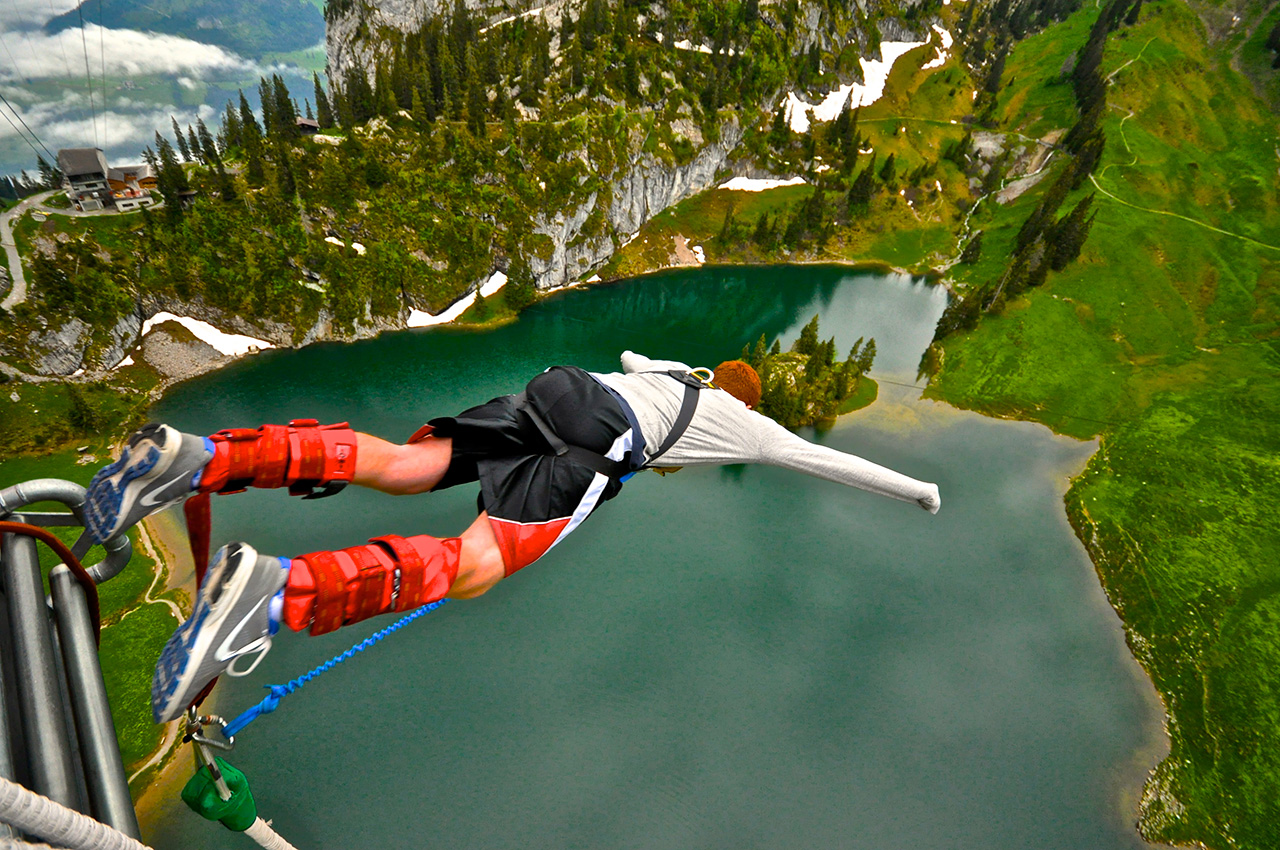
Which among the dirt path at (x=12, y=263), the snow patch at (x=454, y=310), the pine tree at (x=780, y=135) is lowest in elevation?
the snow patch at (x=454, y=310)

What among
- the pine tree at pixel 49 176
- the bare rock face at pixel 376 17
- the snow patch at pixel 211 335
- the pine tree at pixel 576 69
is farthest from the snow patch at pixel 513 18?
the snow patch at pixel 211 335

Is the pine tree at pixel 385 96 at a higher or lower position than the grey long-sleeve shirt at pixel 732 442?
higher

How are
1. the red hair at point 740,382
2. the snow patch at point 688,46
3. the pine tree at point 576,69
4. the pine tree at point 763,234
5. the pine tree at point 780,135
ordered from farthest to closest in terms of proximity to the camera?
the pine tree at point 780,135 < the snow patch at point 688,46 < the pine tree at point 763,234 < the pine tree at point 576,69 < the red hair at point 740,382

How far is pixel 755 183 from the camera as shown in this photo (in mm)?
73000

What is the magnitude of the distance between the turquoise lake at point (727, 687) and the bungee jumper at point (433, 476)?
59.1ft

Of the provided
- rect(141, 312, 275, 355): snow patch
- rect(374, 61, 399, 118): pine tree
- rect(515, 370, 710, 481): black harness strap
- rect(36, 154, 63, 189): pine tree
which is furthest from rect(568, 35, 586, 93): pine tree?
rect(515, 370, 710, 481): black harness strap

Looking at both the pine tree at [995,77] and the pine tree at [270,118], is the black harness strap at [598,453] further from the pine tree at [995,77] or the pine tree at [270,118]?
the pine tree at [995,77]

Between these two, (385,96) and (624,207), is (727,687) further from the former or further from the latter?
(385,96)

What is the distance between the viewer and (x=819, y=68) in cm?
8306

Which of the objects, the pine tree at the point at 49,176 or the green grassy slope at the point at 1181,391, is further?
the pine tree at the point at 49,176

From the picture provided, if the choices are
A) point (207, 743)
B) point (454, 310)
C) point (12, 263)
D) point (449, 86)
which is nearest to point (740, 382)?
point (207, 743)

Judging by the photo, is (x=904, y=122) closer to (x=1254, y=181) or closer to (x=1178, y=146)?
(x=1178, y=146)

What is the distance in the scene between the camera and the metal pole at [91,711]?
62.6 inches

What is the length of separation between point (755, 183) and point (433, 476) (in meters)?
79.6
